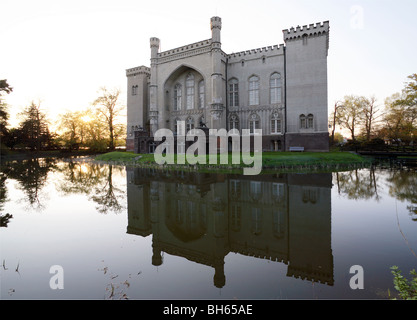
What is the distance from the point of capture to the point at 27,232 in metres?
6.18

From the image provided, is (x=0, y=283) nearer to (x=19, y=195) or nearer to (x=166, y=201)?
(x=166, y=201)

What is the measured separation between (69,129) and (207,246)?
62560mm

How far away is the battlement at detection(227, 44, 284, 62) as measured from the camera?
1239 inches

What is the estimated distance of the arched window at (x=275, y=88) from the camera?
31906 millimetres

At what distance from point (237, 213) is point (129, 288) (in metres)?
4.64

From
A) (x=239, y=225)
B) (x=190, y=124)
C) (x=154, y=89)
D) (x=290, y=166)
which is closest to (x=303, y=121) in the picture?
(x=290, y=166)

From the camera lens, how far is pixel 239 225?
21.5 feet

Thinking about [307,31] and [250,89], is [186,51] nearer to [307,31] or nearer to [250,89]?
[250,89]

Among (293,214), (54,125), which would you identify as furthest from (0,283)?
(54,125)
